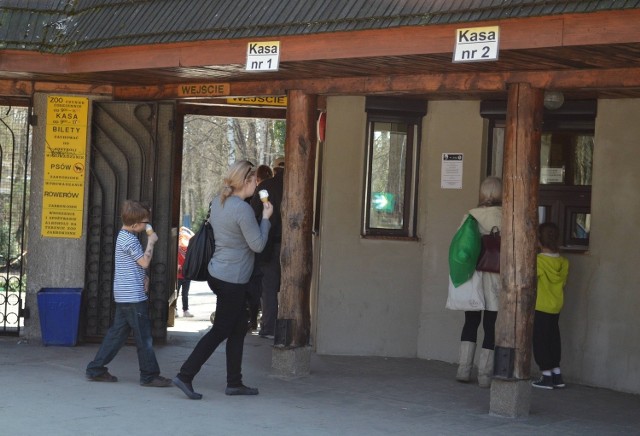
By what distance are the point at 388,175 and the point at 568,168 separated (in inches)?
71.7

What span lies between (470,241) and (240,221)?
6.77ft

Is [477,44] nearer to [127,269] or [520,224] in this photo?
[520,224]

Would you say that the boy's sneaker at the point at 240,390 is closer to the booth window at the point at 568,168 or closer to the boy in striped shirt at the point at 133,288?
the boy in striped shirt at the point at 133,288

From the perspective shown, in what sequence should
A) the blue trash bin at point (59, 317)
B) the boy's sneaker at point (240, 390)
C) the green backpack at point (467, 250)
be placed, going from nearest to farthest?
the boy's sneaker at point (240, 390), the green backpack at point (467, 250), the blue trash bin at point (59, 317)

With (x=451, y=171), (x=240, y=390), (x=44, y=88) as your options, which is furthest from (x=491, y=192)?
(x=44, y=88)

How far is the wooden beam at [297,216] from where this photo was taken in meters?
9.53

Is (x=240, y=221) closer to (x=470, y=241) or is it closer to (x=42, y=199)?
(x=470, y=241)

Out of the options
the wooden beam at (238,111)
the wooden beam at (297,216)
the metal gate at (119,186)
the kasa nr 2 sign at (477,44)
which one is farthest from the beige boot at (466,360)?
the wooden beam at (238,111)

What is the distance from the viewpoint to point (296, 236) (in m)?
9.58

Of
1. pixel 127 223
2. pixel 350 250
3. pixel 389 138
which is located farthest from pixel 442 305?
pixel 127 223

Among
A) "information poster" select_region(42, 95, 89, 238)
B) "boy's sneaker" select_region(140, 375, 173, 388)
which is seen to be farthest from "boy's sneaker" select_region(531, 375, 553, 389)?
"information poster" select_region(42, 95, 89, 238)

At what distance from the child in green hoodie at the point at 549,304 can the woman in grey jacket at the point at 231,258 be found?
2.58 metres

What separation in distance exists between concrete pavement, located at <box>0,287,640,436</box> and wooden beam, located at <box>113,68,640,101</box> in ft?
8.01

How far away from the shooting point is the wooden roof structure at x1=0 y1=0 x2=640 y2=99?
7.01 meters
